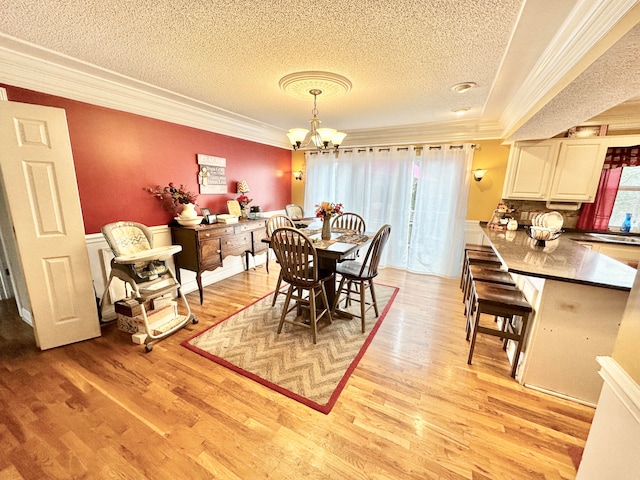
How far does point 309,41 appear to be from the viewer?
1.71 meters

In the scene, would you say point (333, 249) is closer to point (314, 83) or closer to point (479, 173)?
point (314, 83)

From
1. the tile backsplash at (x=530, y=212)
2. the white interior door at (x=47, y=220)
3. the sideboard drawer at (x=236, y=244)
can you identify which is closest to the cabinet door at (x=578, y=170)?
the tile backsplash at (x=530, y=212)

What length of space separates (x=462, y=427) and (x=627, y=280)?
4.45 ft

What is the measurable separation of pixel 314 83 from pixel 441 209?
9.64 ft

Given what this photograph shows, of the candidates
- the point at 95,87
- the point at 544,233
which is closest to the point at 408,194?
the point at 544,233

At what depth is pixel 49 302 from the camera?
7.04ft

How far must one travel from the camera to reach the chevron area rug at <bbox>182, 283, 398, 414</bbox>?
1.85m

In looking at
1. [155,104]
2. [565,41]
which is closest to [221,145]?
[155,104]

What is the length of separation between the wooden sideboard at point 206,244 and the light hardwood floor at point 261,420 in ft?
3.37

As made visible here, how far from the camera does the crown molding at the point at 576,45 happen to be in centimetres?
113

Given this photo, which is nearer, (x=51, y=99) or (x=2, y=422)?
(x=2, y=422)

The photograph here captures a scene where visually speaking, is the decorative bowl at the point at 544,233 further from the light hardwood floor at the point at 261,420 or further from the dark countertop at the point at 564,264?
the light hardwood floor at the point at 261,420

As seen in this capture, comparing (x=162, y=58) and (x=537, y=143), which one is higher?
(x=162, y=58)

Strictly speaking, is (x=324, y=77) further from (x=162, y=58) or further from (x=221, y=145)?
(x=221, y=145)
